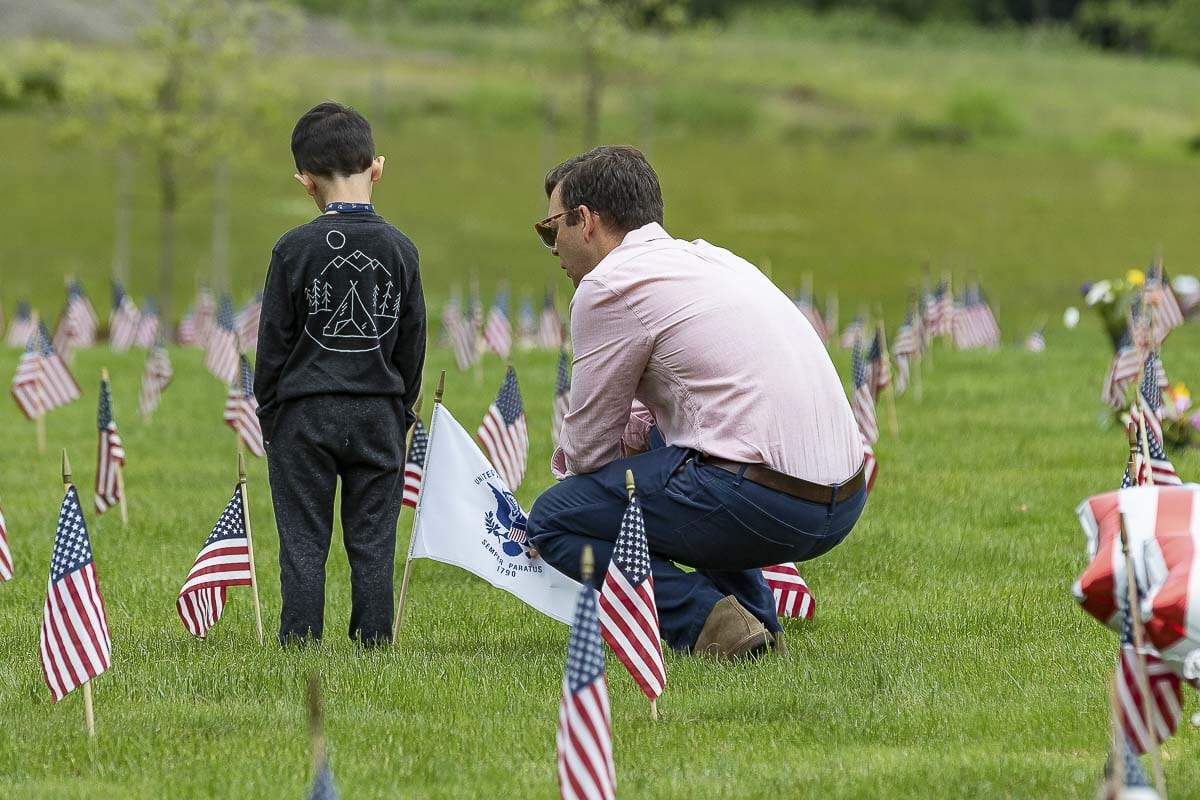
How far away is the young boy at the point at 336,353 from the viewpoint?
251 inches

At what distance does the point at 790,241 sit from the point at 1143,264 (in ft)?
24.6

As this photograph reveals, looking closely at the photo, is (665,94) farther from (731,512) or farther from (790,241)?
(731,512)

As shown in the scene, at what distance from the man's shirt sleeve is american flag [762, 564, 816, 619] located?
4.26 feet

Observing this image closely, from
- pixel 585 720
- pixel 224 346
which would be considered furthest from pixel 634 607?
pixel 224 346

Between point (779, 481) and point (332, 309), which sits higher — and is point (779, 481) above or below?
below

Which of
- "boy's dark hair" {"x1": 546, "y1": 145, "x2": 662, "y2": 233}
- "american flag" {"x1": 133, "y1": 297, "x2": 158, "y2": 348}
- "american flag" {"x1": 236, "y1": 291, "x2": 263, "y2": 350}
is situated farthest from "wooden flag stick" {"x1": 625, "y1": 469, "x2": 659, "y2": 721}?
"american flag" {"x1": 133, "y1": 297, "x2": 158, "y2": 348}

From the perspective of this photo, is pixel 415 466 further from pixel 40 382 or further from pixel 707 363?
pixel 40 382

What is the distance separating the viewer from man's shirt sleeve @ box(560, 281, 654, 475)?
6.06 m

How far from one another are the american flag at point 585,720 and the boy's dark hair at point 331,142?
2.52m

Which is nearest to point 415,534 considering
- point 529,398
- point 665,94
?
point 529,398

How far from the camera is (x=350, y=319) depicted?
6.38m

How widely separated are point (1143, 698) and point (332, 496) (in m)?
3.42

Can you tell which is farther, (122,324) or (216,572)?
(122,324)

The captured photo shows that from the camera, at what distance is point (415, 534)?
6.99 m
